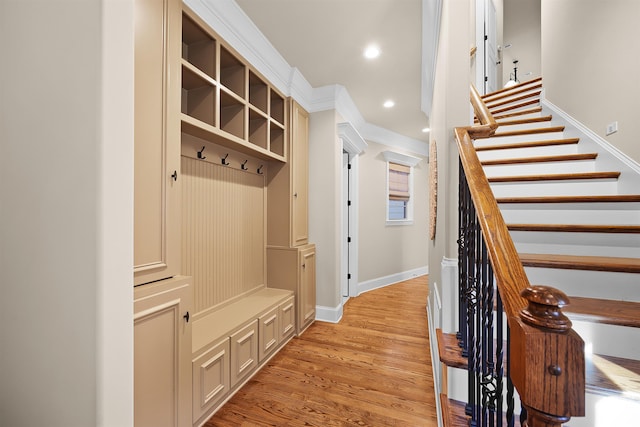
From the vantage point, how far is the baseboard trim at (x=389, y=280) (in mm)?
4504

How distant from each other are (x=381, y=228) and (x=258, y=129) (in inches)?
121

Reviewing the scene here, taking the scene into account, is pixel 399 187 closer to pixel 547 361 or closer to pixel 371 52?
pixel 371 52

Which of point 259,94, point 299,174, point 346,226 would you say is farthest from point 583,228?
point 346,226

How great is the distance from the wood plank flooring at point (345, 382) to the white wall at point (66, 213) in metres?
1.22

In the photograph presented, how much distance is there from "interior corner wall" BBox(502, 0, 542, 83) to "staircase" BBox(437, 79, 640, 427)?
3.41m

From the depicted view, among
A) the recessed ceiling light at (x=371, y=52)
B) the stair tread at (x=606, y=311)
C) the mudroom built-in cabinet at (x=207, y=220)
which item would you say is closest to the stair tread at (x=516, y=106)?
the recessed ceiling light at (x=371, y=52)

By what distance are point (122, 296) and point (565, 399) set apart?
99 cm

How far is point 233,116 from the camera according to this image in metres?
2.24

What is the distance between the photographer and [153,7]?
1335 millimetres

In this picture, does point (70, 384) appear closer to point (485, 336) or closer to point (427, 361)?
point (485, 336)

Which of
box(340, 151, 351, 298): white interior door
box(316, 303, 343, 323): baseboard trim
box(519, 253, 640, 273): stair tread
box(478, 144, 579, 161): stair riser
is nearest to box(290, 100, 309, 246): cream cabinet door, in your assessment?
box(316, 303, 343, 323): baseboard trim

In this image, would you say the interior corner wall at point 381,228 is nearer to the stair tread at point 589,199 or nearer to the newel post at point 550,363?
the stair tread at point 589,199

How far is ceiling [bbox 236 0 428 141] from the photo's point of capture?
197cm

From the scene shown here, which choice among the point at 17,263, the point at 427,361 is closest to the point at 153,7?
the point at 17,263
